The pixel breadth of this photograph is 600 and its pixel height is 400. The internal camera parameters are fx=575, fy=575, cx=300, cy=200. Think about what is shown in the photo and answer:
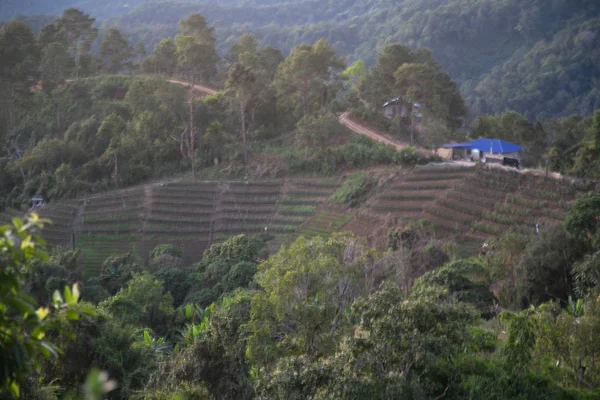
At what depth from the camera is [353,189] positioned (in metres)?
31.0

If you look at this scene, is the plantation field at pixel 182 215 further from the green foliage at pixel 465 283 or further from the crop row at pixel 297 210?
the green foliage at pixel 465 283

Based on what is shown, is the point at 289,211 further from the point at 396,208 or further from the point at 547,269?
the point at 547,269

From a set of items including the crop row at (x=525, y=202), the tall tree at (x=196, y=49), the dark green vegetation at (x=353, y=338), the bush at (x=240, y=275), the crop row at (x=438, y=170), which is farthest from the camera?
the tall tree at (x=196, y=49)

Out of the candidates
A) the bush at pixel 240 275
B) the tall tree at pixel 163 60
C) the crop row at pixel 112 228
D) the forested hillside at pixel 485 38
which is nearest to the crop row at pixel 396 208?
the bush at pixel 240 275

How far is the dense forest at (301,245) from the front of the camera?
7875 mm

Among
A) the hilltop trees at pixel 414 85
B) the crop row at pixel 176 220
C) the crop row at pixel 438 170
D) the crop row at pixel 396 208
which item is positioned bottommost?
the crop row at pixel 176 220

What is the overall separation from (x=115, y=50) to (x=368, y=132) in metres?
30.0

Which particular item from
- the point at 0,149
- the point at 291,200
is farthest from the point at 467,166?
the point at 0,149

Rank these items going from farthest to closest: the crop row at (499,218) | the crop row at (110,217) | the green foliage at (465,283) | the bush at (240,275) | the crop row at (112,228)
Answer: the crop row at (110,217), the crop row at (112,228), the crop row at (499,218), the bush at (240,275), the green foliage at (465,283)

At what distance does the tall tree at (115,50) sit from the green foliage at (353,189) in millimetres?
33092

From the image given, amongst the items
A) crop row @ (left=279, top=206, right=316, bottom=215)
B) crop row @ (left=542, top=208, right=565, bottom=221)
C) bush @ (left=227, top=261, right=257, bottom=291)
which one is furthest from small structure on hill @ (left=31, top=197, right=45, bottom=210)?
crop row @ (left=542, top=208, right=565, bottom=221)

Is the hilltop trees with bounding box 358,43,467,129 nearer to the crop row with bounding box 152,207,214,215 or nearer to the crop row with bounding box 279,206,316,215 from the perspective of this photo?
the crop row with bounding box 279,206,316,215

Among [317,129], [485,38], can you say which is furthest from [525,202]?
[485,38]

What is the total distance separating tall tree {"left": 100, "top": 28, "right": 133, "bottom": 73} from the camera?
5463 cm
